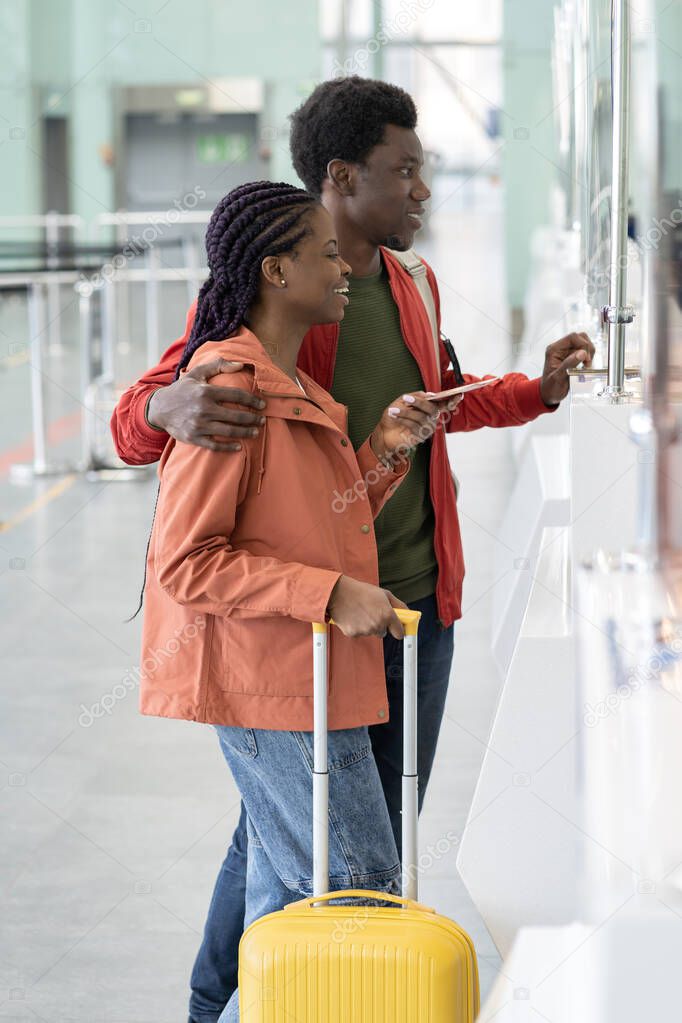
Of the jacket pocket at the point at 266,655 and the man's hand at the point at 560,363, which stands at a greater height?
the man's hand at the point at 560,363

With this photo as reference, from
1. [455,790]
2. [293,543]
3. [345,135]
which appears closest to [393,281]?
[345,135]

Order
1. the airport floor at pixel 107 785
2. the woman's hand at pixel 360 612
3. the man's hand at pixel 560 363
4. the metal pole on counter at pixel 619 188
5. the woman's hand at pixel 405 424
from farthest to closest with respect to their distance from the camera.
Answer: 1. the airport floor at pixel 107 785
2. the man's hand at pixel 560 363
3. the metal pole on counter at pixel 619 188
4. the woman's hand at pixel 405 424
5. the woman's hand at pixel 360 612

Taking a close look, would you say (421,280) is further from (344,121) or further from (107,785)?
(107,785)

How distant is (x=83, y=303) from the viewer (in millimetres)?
A: 7684

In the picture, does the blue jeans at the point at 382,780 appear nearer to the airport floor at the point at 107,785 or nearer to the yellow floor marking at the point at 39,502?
the airport floor at the point at 107,785

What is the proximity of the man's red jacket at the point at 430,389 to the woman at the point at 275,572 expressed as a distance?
0.18 meters

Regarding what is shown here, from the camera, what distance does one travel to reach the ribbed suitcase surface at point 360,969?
5.87 ft

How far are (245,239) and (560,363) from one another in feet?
2.79

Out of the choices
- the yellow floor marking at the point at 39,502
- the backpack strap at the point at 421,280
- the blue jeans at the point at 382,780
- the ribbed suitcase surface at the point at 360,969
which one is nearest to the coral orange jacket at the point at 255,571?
the ribbed suitcase surface at the point at 360,969

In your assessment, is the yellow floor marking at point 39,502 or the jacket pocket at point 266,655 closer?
the jacket pocket at point 266,655

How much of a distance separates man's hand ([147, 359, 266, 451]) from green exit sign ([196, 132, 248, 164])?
17446mm

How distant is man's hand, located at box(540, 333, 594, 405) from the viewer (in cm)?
253

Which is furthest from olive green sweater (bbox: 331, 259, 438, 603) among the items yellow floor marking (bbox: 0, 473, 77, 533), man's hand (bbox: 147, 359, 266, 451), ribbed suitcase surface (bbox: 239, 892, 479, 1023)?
yellow floor marking (bbox: 0, 473, 77, 533)

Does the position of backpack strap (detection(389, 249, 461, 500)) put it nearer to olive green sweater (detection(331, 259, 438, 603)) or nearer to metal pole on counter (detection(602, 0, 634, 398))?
olive green sweater (detection(331, 259, 438, 603))
